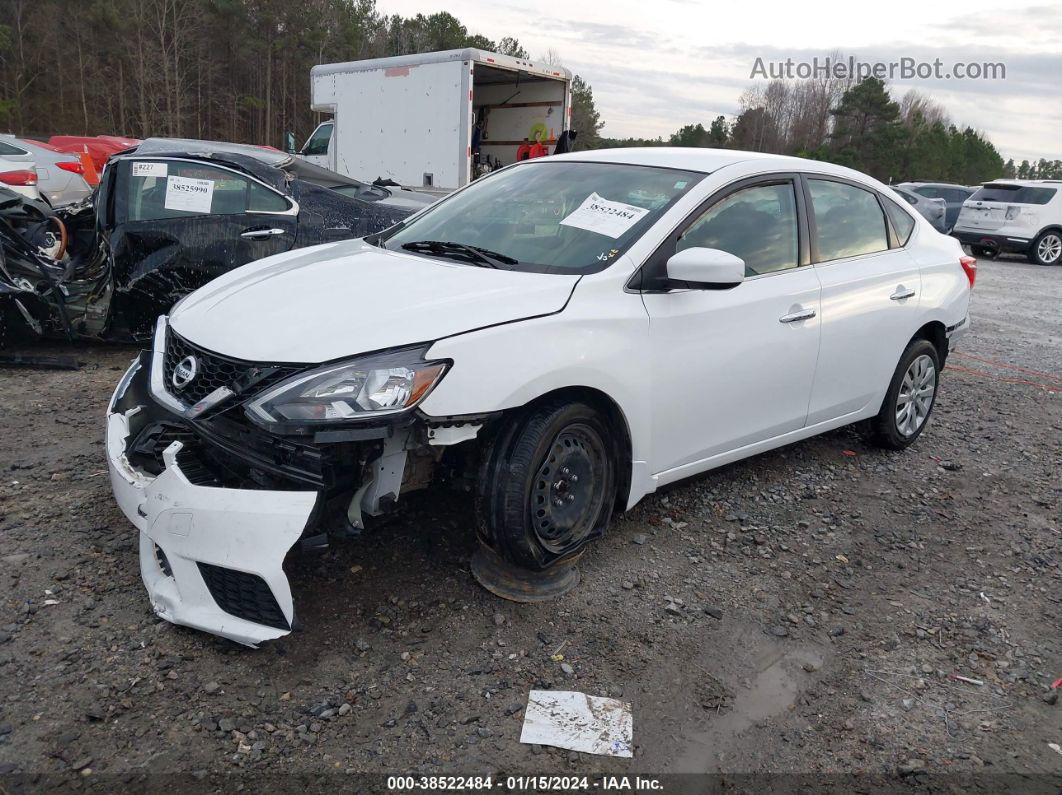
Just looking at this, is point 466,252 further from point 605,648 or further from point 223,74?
point 223,74

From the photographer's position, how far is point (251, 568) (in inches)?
98.8

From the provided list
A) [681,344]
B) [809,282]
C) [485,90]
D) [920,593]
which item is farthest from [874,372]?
[485,90]

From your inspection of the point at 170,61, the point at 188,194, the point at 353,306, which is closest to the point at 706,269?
the point at 353,306

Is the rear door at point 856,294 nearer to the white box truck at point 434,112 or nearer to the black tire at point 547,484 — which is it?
the black tire at point 547,484

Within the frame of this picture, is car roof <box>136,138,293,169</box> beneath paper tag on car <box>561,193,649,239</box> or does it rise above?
above

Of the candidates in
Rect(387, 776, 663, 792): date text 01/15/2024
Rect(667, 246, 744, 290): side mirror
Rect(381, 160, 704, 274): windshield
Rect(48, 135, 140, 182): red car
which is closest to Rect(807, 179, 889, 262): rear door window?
Rect(381, 160, 704, 274): windshield

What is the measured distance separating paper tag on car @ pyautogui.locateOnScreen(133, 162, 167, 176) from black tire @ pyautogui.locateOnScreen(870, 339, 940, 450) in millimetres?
5158

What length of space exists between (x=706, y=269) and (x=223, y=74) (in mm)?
46245

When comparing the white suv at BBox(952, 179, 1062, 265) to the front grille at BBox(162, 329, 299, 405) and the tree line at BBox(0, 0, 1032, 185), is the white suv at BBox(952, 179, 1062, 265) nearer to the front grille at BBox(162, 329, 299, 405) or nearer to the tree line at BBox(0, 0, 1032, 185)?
the front grille at BBox(162, 329, 299, 405)

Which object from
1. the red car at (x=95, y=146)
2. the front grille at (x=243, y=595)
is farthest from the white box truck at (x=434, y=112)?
the front grille at (x=243, y=595)

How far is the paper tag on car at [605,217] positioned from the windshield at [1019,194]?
16555 millimetres

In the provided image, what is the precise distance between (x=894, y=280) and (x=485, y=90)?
37.5ft

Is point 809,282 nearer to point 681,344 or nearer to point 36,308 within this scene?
point 681,344

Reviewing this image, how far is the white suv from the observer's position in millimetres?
16625
